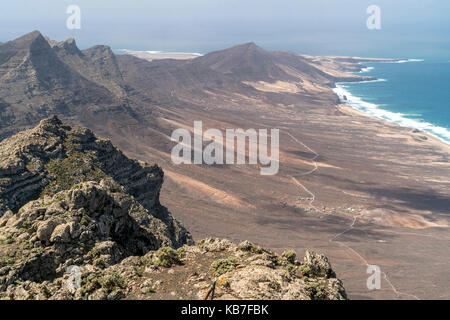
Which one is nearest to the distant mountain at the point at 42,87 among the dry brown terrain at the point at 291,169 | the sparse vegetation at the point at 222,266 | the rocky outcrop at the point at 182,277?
the dry brown terrain at the point at 291,169

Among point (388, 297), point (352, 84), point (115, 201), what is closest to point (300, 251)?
point (388, 297)

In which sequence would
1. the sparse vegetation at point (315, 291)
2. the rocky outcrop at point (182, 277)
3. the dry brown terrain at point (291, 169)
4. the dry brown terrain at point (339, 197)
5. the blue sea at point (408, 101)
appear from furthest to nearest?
the blue sea at point (408, 101) < the dry brown terrain at point (291, 169) < the dry brown terrain at point (339, 197) < the sparse vegetation at point (315, 291) < the rocky outcrop at point (182, 277)

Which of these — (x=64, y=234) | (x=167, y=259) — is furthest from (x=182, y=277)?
(x=64, y=234)

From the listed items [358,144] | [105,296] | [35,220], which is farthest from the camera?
[358,144]

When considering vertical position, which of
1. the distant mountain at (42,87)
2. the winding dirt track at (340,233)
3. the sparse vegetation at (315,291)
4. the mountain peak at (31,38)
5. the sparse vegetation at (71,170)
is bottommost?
the winding dirt track at (340,233)

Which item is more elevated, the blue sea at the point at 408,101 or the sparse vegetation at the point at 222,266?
the blue sea at the point at 408,101

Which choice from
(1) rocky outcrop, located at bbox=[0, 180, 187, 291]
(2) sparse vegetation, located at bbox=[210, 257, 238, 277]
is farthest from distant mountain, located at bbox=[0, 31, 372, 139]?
(2) sparse vegetation, located at bbox=[210, 257, 238, 277]

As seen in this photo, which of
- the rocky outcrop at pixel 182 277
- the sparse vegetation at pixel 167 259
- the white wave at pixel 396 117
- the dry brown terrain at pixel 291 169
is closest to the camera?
the rocky outcrop at pixel 182 277

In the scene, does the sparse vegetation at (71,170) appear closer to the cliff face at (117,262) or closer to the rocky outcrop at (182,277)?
the cliff face at (117,262)

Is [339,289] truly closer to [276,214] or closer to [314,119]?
[276,214]
